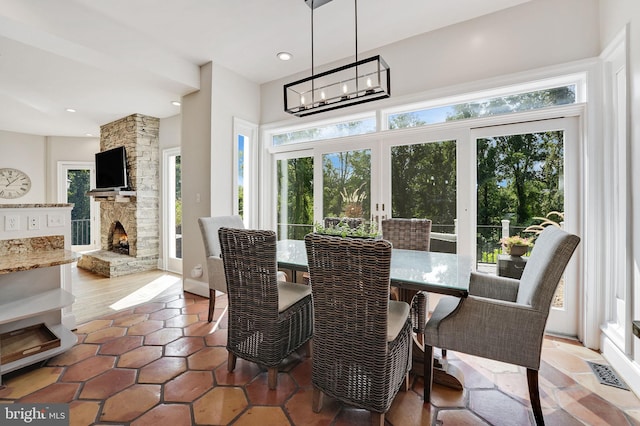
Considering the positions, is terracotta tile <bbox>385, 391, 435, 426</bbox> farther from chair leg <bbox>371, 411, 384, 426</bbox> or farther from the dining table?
the dining table

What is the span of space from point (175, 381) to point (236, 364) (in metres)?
0.40

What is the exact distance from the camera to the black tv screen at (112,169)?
506 centimetres

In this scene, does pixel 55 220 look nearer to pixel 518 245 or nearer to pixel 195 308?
pixel 195 308

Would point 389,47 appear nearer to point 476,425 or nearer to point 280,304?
point 280,304

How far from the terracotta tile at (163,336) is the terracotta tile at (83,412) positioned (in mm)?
727

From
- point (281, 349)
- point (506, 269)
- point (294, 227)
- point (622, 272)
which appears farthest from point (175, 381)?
point (622, 272)

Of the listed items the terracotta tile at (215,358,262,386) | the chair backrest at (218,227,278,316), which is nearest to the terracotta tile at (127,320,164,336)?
the terracotta tile at (215,358,262,386)

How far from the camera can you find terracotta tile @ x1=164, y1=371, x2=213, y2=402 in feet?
5.72

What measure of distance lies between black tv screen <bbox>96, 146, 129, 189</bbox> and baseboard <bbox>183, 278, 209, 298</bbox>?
248cm

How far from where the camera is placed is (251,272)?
1.79m

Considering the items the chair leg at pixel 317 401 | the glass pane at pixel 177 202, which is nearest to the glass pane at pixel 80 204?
the glass pane at pixel 177 202

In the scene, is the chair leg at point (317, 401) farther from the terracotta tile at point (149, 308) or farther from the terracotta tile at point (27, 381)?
the terracotta tile at point (149, 308)

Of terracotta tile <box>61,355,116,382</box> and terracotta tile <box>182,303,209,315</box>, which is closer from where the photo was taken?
terracotta tile <box>61,355,116,382</box>

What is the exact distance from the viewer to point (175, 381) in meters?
1.90
